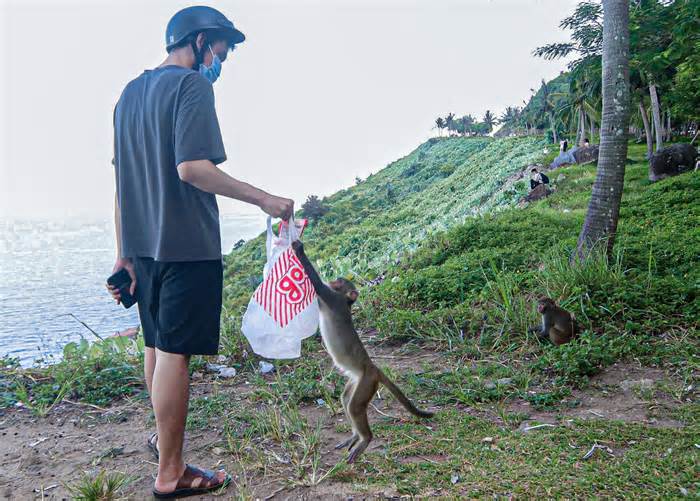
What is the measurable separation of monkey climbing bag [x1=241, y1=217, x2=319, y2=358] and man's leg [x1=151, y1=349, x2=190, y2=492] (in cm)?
51

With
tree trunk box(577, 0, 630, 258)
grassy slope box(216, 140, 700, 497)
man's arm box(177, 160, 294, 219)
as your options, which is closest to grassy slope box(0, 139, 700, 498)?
grassy slope box(216, 140, 700, 497)

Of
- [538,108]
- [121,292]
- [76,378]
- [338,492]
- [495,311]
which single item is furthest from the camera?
[538,108]

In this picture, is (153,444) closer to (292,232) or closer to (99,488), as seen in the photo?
(99,488)

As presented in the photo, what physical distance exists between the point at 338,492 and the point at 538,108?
6741cm

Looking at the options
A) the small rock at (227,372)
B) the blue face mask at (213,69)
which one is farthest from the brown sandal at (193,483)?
the blue face mask at (213,69)

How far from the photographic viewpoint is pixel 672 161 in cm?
1580

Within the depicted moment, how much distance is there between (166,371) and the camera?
2.71m

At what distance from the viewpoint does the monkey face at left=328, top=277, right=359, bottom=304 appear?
3170 millimetres

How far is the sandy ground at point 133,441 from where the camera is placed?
9.91ft

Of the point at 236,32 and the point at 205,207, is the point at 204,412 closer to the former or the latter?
the point at 205,207

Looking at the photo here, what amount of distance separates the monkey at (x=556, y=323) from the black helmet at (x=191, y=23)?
141 inches

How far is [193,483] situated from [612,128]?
5874 millimetres

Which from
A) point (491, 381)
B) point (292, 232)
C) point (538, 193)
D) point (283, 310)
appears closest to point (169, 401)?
point (283, 310)

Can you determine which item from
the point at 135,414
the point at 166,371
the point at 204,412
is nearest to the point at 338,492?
the point at 166,371
